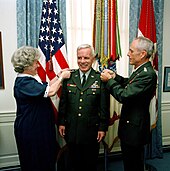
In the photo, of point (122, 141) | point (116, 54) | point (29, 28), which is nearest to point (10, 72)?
point (29, 28)

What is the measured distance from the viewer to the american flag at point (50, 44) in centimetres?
228

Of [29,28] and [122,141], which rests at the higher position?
[29,28]

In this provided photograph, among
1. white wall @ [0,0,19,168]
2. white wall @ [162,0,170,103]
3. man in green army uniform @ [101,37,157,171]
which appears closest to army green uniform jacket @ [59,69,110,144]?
man in green army uniform @ [101,37,157,171]

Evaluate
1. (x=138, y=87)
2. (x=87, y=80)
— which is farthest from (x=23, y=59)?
(x=138, y=87)

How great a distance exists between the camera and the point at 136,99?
1.79 meters

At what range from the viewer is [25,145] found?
181 centimetres

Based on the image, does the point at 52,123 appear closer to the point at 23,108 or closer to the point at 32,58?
the point at 23,108

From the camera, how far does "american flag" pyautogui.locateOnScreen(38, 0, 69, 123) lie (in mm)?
2283

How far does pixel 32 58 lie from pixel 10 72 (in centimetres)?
91

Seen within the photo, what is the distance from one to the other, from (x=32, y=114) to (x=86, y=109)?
45cm

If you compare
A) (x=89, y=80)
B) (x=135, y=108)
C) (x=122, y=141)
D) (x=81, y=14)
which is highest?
(x=81, y=14)

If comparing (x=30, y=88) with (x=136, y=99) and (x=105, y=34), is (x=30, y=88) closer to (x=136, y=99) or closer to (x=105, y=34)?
(x=136, y=99)

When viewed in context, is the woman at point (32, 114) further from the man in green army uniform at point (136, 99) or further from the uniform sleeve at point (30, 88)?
the man in green army uniform at point (136, 99)

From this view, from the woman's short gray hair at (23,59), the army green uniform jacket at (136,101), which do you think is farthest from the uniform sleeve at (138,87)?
the woman's short gray hair at (23,59)
